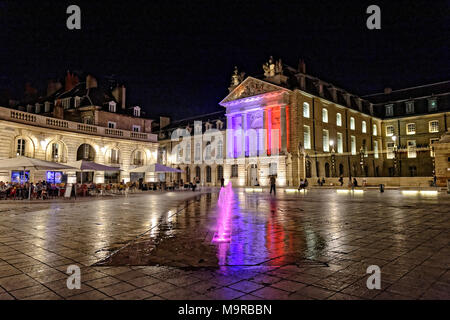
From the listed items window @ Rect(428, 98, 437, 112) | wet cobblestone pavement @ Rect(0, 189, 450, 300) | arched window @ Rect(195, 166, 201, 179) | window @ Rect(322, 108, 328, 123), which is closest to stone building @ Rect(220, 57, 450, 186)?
window @ Rect(322, 108, 328, 123)

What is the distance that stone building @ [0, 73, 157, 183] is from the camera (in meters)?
22.7

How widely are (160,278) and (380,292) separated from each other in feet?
8.50

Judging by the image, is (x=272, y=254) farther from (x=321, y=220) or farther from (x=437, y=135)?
(x=437, y=135)

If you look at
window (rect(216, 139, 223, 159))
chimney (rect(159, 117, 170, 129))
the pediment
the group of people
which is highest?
the pediment

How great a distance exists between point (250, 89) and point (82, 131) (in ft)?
78.2

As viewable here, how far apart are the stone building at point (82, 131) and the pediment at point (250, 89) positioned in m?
13.4

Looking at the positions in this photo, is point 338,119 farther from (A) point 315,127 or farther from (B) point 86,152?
(B) point 86,152

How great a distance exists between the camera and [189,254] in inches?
191

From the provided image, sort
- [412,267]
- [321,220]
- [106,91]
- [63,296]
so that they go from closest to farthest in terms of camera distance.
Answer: [63,296]
[412,267]
[321,220]
[106,91]

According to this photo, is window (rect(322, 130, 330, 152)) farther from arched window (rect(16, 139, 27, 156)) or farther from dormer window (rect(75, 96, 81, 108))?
arched window (rect(16, 139, 27, 156))

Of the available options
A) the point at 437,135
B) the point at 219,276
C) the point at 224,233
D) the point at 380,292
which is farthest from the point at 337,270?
the point at 437,135

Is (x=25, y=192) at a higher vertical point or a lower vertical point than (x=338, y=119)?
lower

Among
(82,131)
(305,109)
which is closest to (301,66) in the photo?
(305,109)

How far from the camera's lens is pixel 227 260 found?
450 centimetres
